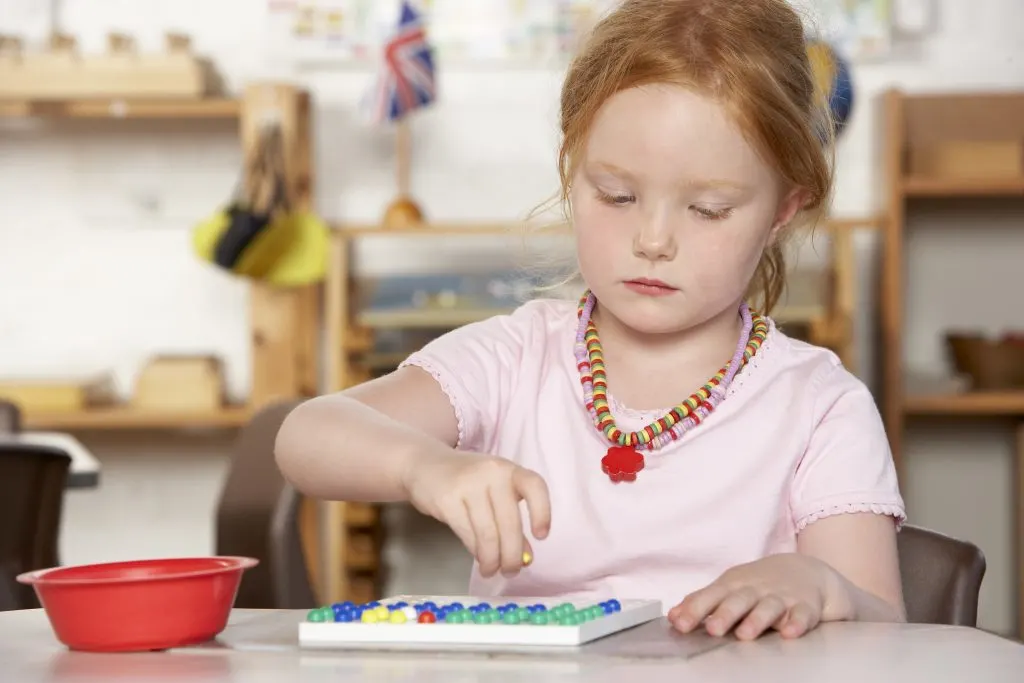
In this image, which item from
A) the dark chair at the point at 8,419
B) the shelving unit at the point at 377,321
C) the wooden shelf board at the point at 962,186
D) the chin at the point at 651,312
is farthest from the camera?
the wooden shelf board at the point at 962,186

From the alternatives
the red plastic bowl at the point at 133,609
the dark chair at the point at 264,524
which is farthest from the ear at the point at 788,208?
the dark chair at the point at 264,524

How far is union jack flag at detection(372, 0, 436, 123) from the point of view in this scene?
3.49 m

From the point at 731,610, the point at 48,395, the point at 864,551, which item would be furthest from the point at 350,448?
the point at 48,395

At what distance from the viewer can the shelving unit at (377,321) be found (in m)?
3.34

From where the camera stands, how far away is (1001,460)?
3.85 m

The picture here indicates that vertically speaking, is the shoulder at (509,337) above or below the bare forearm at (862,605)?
above

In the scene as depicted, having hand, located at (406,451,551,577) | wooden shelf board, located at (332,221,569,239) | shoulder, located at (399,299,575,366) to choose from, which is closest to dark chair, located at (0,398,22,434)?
wooden shelf board, located at (332,221,569,239)

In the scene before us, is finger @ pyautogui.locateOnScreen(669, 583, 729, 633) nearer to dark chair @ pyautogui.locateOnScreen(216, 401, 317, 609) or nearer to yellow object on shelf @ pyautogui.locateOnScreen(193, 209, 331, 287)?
dark chair @ pyautogui.locateOnScreen(216, 401, 317, 609)

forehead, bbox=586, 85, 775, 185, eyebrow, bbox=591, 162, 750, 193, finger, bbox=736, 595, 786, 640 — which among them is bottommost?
finger, bbox=736, 595, 786, 640

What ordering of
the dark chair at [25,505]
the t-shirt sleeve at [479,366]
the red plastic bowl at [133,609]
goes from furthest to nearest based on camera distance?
the dark chair at [25,505], the t-shirt sleeve at [479,366], the red plastic bowl at [133,609]

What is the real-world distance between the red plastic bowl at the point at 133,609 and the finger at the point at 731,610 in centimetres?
27

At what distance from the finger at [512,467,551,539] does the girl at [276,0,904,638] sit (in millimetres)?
174

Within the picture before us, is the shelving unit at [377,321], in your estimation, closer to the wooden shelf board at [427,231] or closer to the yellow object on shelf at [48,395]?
the wooden shelf board at [427,231]

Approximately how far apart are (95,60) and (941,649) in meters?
3.12
